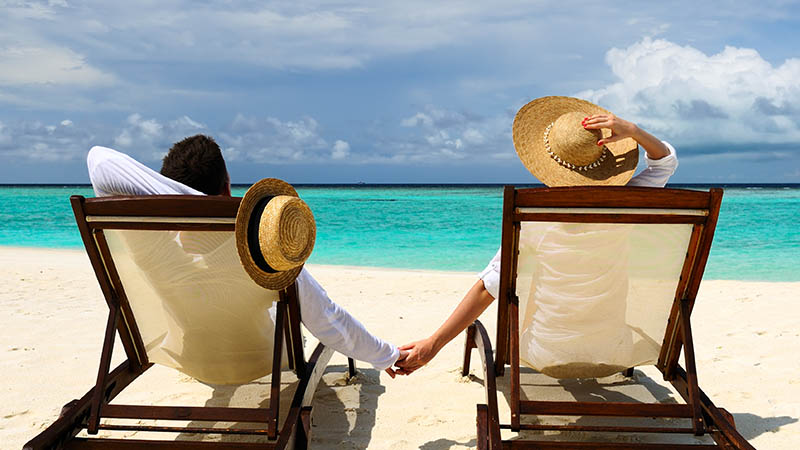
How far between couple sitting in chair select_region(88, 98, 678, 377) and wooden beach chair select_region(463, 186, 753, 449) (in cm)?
30

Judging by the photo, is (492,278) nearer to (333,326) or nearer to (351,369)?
(333,326)

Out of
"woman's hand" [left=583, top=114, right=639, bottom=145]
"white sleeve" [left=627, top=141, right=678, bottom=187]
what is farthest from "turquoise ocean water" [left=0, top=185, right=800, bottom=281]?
"woman's hand" [left=583, top=114, right=639, bottom=145]

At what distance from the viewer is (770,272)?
10.2 metres

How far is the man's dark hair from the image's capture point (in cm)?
239

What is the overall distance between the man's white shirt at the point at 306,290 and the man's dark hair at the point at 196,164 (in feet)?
0.22

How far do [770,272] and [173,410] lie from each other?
10.8m

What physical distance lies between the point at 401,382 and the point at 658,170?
1941 millimetres

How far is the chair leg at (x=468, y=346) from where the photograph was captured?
10.7 ft

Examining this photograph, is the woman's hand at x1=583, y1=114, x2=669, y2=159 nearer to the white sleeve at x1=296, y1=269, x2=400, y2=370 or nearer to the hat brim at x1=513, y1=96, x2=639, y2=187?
the hat brim at x1=513, y1=96, x2=639, y2=187

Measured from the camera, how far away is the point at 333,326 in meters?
2.61

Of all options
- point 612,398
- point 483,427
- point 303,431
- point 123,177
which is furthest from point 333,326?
point 612,398

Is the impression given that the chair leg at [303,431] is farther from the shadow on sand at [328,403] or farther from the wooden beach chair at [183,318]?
the shadow on sand at [328,403]

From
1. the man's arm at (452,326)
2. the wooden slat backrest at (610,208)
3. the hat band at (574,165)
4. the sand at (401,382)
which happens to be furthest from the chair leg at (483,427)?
the hat band at (574,165)

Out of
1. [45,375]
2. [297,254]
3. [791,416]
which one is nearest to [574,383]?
[791,416]
